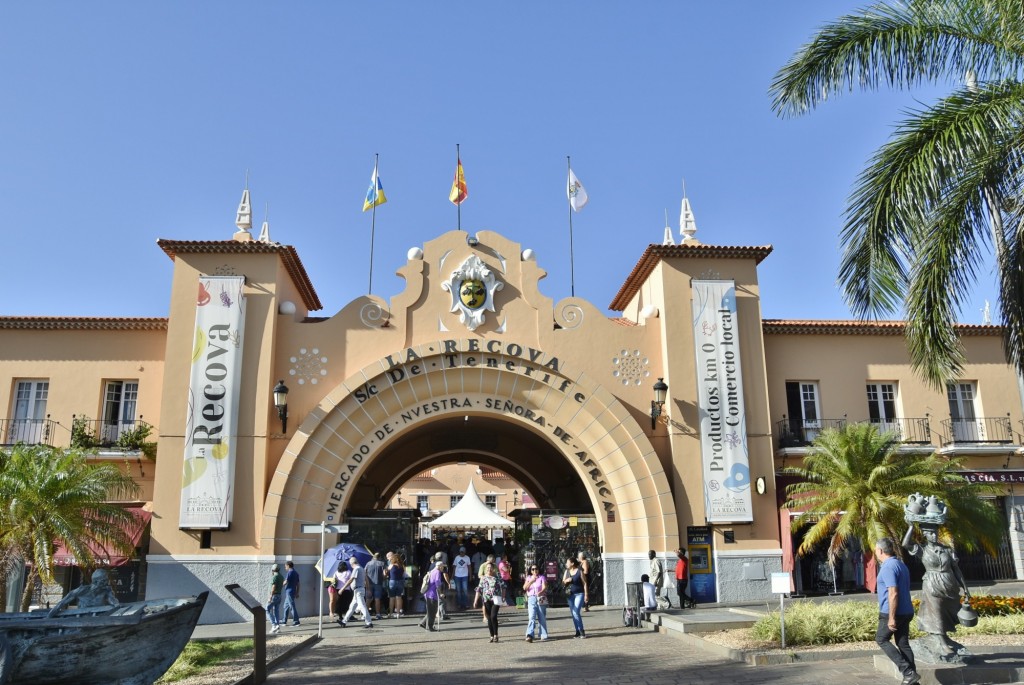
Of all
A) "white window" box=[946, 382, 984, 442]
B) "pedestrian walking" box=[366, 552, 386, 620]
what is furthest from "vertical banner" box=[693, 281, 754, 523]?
"pedestrian walking" box=[366, 552, 386, 620]

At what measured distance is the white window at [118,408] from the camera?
870 inches

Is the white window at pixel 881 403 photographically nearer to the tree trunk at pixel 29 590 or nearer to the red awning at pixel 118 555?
the red awning at pixel 118 555

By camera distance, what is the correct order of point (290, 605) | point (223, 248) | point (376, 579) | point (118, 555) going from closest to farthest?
point (290, 605) < point (118, 555) < point (376, 579) < point (223, 248)

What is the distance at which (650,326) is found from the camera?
22547mm

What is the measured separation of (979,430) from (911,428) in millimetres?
1958

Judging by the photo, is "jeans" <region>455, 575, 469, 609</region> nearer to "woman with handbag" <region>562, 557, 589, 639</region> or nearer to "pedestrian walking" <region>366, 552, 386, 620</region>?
"pedestrian walking" <region>366, 552, 386, 620</region>

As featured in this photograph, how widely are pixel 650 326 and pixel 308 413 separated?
883 centimetres

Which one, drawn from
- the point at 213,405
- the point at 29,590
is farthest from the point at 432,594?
the point at 29,590

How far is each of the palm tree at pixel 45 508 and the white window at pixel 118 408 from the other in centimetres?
410

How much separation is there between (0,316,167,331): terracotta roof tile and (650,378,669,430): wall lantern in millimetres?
12450

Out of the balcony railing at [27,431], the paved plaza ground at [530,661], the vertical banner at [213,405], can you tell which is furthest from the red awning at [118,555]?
the paved plaza ground at [530,661]

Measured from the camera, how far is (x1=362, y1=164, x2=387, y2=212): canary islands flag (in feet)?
80.5

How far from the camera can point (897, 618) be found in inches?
377

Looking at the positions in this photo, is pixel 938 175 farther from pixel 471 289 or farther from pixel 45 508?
pixel 45 508
